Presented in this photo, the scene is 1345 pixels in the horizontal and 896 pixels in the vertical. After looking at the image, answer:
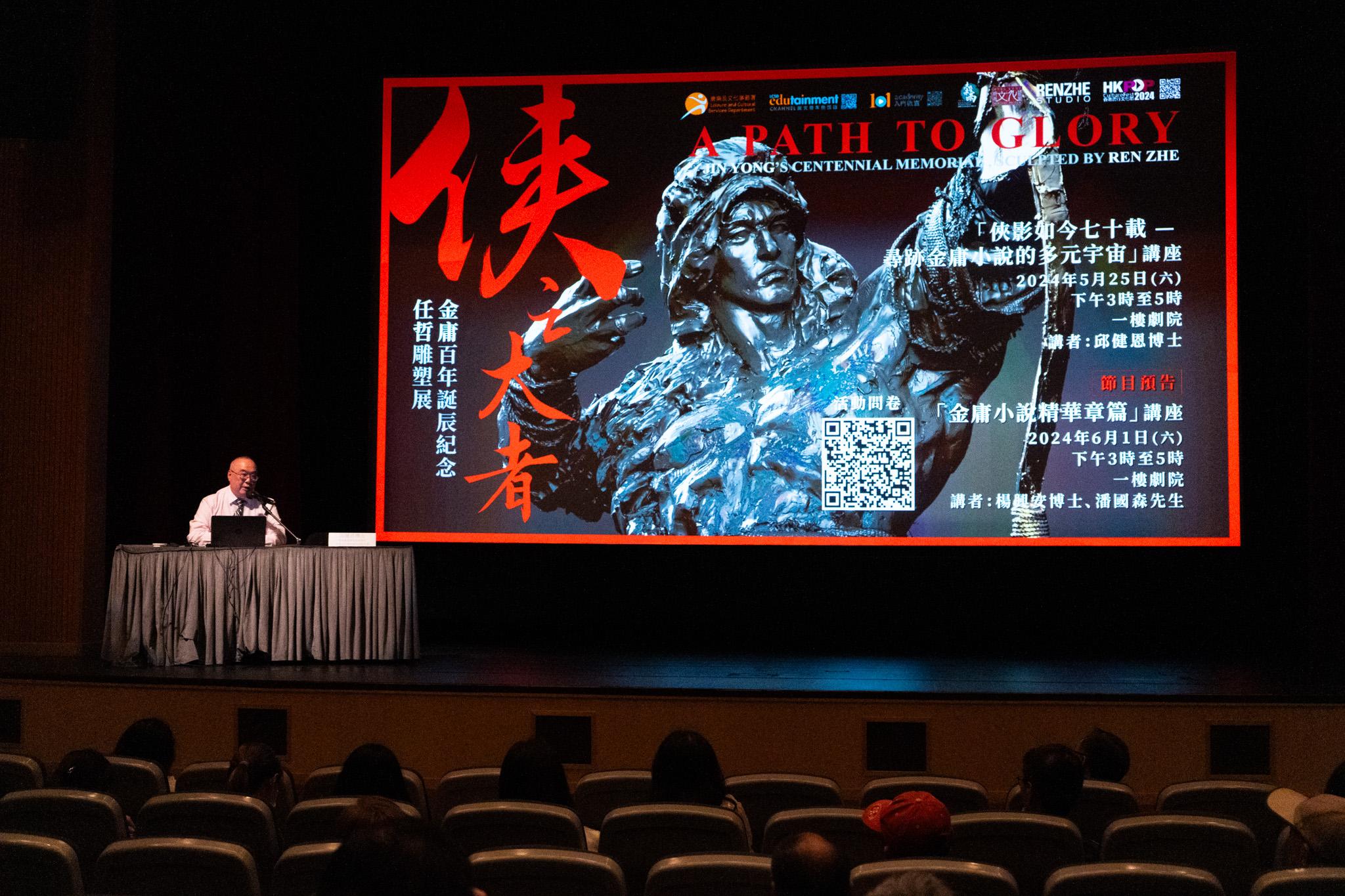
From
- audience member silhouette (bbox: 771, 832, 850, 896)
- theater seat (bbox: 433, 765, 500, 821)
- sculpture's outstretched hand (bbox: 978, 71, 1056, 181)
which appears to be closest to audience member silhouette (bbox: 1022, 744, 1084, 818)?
audience member silhouette (bbox: 771, 832, 850, 896)

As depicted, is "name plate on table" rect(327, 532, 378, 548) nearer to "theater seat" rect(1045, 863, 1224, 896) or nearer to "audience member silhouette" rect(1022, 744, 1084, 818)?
"audience member silhouette" rect(1022, 744, 1084, 818)

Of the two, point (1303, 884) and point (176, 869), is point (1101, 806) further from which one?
point (176, 869)

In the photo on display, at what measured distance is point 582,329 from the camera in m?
7.46

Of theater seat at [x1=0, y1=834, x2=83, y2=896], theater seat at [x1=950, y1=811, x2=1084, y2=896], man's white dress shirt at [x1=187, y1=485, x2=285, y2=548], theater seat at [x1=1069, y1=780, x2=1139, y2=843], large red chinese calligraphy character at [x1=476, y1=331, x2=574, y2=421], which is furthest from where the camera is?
large red chinese calligraphy character at [x1=476, y1=331, x2=574, y2=421]

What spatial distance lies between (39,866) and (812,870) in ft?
4.59

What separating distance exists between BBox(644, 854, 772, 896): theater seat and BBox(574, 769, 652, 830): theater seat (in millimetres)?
1330

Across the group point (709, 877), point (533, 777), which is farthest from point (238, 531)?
point (709, 877)

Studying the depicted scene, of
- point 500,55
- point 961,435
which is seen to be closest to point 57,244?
point 500,55

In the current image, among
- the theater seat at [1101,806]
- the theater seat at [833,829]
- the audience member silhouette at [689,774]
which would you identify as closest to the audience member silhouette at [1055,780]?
the theater seat at [1101,806]

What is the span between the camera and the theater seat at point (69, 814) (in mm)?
2896

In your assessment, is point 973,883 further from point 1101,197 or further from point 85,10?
point 85,10

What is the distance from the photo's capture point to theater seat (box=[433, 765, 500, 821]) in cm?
373

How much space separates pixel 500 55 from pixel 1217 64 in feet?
13.4

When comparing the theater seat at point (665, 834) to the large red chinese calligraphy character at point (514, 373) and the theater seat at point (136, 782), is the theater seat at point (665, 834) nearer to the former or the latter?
the theater seat at point (136, 782)
